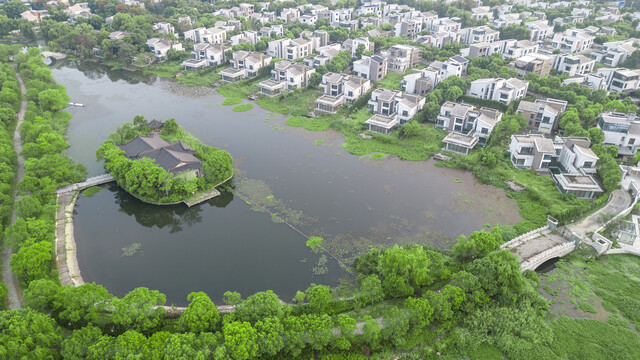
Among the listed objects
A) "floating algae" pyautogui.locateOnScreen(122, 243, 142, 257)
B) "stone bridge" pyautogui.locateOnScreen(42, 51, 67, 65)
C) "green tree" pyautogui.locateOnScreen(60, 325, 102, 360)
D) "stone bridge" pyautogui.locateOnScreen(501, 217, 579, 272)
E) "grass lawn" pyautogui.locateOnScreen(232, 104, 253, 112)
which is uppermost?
"green tree" pyautogui.locateOnScreen(60, 325, 102, 360)

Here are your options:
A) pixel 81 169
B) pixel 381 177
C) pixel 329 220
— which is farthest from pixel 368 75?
pixel 81 169

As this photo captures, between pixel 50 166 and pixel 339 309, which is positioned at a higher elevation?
pixel 50 166

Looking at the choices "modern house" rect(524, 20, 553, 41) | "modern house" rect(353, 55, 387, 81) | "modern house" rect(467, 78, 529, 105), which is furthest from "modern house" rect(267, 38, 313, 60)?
"modern house" rect(524, 20, 553, 41)

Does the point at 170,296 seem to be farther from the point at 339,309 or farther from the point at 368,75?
the point at 368,75

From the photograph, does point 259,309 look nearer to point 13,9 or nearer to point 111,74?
point 111,74

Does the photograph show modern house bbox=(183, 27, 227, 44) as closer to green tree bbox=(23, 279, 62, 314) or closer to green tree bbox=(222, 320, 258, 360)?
green tree bbox=(23, 279, 62, 314)

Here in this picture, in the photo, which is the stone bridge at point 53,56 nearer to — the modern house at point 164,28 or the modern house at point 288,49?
the modern house at point 164,28
